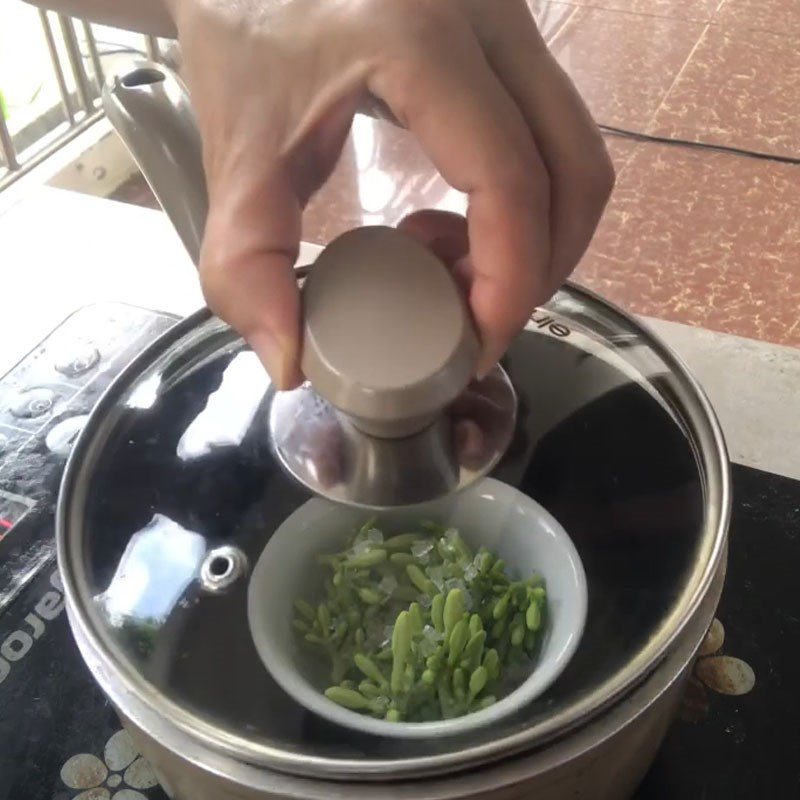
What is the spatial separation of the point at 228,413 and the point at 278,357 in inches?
6.7

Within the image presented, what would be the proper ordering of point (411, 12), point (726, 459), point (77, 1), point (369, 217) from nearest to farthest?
point (411, 12)
point (726, 459)
point (77, 1)
point (369, 217)

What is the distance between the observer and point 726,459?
17.6 inches

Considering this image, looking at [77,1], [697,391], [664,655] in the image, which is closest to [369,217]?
[77,1]

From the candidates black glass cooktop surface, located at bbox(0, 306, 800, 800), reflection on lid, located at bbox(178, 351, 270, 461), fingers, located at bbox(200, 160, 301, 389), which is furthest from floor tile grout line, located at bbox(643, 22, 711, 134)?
fingers, located at bbox(200, 160, 301, 389)

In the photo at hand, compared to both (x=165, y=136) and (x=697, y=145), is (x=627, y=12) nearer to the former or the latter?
(x=697, y=145)

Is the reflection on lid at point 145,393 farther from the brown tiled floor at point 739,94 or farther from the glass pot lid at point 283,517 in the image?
the brown tiled floor at point 739,94

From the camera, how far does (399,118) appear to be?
0.37 meters

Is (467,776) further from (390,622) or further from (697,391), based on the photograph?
(697,391)

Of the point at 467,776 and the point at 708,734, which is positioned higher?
the point at 467,776

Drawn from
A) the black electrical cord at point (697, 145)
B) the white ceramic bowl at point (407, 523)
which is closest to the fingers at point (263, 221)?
the white ceramic bowl at point (407, 523)

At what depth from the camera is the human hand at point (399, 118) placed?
0.35 m

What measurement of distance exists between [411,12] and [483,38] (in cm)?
4

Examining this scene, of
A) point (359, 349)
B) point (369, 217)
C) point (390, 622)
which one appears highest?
point (359, 349)

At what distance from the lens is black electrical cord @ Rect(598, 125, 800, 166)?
36.9 inches
